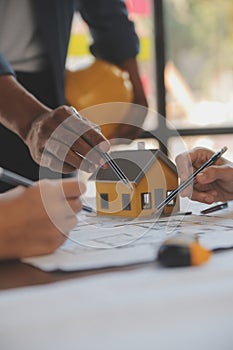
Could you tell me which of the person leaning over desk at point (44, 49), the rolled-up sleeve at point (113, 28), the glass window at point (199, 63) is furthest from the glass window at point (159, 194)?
the glass window at point (199, 63)

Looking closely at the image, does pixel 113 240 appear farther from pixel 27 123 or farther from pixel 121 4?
pixel 121 4

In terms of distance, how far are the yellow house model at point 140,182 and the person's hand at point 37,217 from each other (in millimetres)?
196

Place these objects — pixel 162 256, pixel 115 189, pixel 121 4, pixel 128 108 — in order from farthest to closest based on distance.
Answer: pixel 121 4 < pixel 128 108 < pixel 115 189 < pixel 162 256

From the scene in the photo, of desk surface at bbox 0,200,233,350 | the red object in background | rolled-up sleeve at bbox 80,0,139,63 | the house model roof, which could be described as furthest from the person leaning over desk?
the red object in background

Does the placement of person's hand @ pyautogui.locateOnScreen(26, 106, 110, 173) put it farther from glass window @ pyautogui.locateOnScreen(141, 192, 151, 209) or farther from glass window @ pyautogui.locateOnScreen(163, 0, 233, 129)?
glass window @ pyautogui.locateOnScreen(163, 0, 233, 129)

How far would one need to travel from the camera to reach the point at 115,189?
88 centimetres

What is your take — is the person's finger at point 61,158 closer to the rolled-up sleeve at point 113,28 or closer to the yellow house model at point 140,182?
the yellow house model at point 140,182

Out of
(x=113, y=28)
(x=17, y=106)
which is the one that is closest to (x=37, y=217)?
(x=17, y=106)

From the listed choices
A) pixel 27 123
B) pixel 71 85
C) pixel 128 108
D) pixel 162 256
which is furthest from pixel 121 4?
Result: pixel 162 256

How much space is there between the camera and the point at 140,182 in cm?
85

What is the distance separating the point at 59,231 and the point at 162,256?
129 millimetres

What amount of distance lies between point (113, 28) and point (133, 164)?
848mm

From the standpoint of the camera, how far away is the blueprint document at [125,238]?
0.62m

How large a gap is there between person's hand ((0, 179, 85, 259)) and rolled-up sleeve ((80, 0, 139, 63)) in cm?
101
